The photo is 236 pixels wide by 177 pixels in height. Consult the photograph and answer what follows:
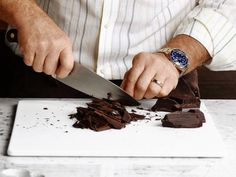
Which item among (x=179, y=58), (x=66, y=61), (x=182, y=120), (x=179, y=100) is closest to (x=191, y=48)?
(x=179, y=58)

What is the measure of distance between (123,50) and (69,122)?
1.16ft

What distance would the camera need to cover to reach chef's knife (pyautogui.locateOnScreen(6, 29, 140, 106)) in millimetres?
1696

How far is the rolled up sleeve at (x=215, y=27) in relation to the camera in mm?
1850

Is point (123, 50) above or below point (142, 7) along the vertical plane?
below

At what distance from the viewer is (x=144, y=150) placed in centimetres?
151

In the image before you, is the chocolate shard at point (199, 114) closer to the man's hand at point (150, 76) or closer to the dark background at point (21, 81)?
the man's hand at point (150, 76)

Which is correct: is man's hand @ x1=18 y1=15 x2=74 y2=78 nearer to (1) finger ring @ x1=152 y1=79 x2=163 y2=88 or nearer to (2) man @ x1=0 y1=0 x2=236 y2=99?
(2) man @ x1=0 y1=0 x2=236 y2=99

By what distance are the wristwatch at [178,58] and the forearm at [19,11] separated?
1.17 ft

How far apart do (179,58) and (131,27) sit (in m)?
0.19

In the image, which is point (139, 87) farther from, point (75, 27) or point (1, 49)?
point (1, 49)

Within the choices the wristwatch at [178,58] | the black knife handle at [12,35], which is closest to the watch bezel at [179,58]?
the wristwatch at [178,58]

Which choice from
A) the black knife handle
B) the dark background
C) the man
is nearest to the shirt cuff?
the man

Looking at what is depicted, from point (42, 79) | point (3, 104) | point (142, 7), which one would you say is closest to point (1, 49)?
point (42, 79)

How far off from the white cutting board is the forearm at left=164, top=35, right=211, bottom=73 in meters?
0.20
